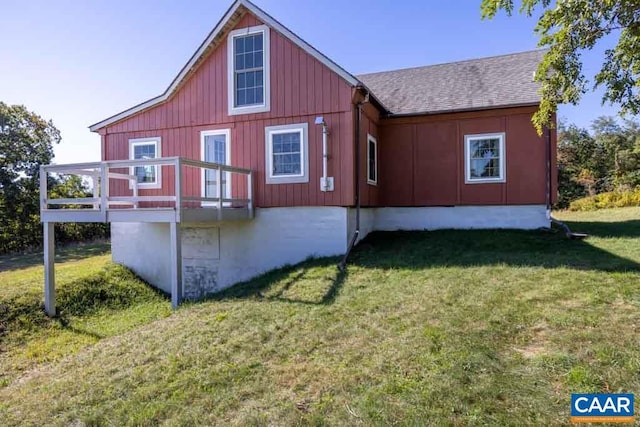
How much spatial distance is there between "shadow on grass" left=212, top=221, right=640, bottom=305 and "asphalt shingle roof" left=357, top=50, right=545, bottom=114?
12.2 feet

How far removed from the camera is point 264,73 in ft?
32.5

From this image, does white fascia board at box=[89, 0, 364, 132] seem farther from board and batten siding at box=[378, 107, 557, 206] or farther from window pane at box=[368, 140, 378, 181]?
board and batten siding at box=[378, 107, 557, 206]

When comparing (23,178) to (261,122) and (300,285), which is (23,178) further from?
(300,285)

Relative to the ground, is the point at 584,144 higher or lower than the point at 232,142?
higher

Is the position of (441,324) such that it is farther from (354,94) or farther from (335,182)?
(354,94)

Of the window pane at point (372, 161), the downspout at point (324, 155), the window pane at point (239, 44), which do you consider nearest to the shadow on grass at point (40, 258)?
the window pane at point (239, 44)

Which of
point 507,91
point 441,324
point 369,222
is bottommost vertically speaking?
point 441,324

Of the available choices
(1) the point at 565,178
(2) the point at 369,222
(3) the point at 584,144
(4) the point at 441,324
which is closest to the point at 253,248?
(2) the point at 369,222

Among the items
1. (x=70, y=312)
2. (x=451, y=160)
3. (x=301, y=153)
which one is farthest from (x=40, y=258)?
(x=451, y=160)

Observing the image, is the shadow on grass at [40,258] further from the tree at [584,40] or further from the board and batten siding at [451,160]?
the tree at [584,40]

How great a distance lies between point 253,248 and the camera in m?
9.95

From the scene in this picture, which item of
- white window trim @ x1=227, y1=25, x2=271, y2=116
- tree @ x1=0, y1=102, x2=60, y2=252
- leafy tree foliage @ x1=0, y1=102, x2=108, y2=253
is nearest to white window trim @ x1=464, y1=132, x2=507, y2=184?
white window trim @ x1=227, y1=25, x2=271, y2=116

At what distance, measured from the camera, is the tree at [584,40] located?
582 cm

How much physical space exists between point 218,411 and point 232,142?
7.76 metres
